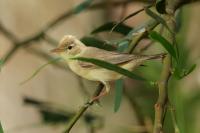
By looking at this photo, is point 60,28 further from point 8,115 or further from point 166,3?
point 166,3

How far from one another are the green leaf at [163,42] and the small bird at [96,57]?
8 cm

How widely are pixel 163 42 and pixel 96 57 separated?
0.20 metres

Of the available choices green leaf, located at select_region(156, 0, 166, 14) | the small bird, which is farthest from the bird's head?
green leaf, located at select_region(156, 0, 166, 14)

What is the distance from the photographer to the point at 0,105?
90.4 inches

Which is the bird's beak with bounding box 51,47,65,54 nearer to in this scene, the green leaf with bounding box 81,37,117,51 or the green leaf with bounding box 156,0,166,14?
the green leaf with bounding box 81,37,117,51

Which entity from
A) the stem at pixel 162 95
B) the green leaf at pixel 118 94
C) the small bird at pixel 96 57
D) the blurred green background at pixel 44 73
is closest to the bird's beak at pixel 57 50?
the small bird at pixel 96 57

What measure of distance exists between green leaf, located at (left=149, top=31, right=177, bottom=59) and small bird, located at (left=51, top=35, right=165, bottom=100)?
0.26ft

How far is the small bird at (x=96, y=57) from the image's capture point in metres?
0.88

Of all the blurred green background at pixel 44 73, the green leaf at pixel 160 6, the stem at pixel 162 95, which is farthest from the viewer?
the blurred green background at pixel 44 73

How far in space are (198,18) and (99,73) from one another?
1453mm

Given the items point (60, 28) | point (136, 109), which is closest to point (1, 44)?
point (60, 28)

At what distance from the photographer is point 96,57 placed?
90 cm

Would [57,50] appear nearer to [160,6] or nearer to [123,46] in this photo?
[123,46]

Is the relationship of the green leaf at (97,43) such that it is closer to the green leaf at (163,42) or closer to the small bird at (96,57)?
the small bird at (96,57)
